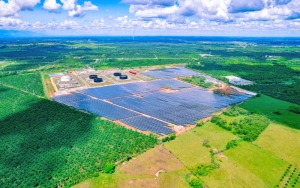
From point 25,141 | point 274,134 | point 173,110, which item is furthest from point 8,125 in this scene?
point 274,134

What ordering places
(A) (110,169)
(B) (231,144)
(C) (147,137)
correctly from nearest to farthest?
(A) (110,169) → (B) (231,144) → (C) (147,137)

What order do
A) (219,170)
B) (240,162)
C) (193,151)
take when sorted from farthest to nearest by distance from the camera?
(193,151) → (240,162) → (219,170)

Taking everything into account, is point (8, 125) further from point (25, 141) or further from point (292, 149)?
point (292, 149)

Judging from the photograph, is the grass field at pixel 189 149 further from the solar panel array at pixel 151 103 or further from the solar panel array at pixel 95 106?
the solar panel array at pixel 95 106

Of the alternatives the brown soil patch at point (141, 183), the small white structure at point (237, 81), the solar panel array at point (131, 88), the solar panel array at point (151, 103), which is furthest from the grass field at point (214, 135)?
the small white structure at point (237, 81)

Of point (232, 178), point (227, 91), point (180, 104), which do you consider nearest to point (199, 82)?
point (227, 91)

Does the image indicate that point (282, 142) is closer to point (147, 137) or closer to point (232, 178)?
point (232, 178)

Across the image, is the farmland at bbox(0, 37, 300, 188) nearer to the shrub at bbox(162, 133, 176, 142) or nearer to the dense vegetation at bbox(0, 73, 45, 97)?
the shrub at bbox(162, 133, 176, 142)
